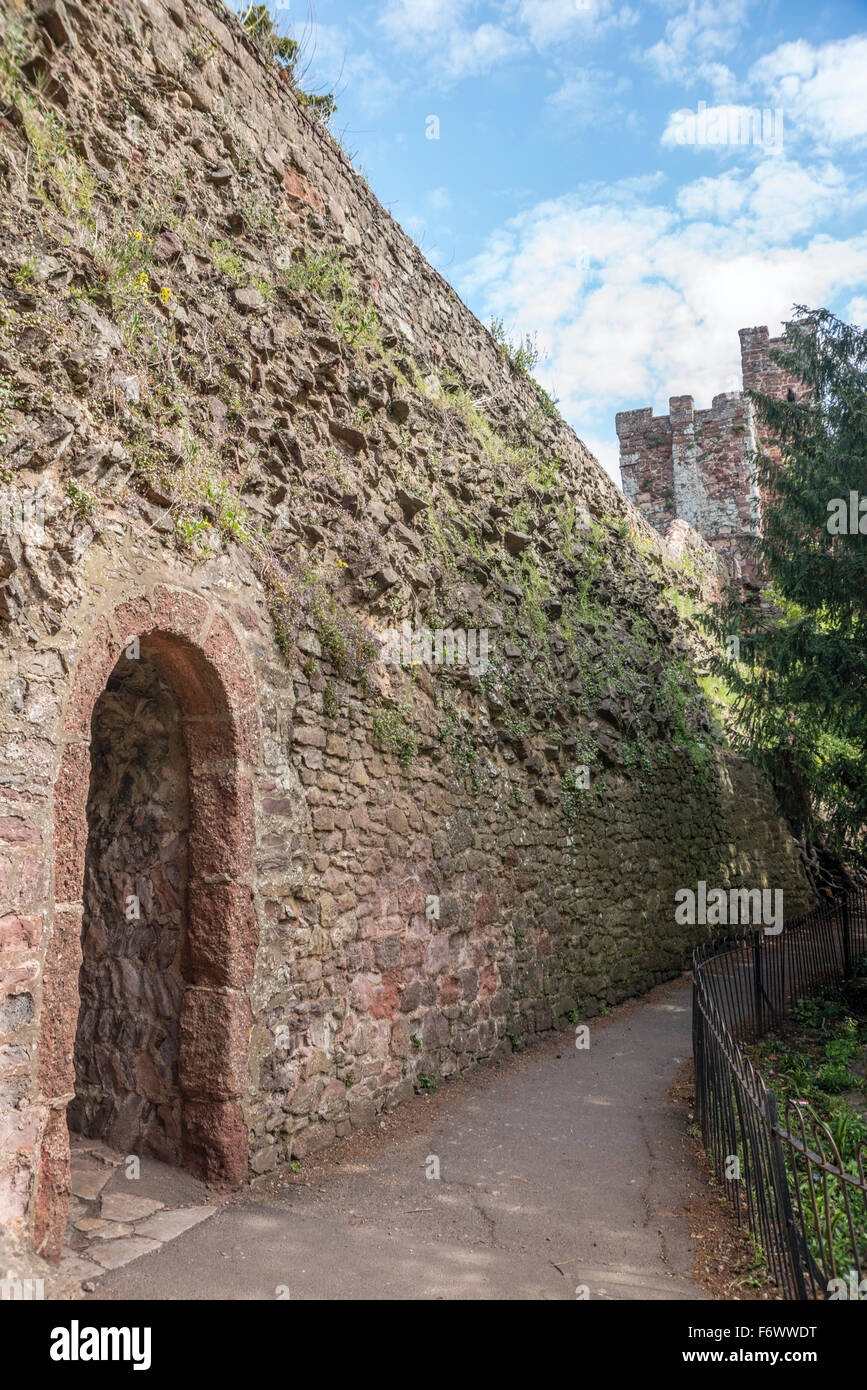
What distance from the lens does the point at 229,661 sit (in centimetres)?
480

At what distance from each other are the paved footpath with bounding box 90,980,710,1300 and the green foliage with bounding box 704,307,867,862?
4.38m

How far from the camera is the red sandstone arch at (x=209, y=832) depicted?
4.20 metres

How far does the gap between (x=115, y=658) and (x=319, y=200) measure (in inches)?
176

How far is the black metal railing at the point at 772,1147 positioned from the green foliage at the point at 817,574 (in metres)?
2.24

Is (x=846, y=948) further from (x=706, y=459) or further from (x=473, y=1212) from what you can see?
(x=706, y=459)

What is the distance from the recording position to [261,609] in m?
5.11

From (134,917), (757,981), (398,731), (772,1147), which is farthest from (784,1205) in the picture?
(757,981)

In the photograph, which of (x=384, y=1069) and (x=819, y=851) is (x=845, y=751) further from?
(x=384, y=1069)

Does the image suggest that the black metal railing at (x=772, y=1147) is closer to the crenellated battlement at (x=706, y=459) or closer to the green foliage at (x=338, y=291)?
the green foliage at (x=338, y=291)

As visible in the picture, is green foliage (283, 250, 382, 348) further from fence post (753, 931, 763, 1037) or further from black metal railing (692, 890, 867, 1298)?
fence post (753, 931, 763, 1037)

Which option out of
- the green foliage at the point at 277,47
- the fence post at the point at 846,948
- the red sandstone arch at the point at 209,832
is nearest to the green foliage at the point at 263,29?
the green foliage at the point at 277,47

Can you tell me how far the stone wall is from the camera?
149 inches

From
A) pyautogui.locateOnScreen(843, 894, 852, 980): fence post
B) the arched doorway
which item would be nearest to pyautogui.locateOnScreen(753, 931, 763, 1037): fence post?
pyautogui.locateOnScreen(843, 894, 852, 980): fence post

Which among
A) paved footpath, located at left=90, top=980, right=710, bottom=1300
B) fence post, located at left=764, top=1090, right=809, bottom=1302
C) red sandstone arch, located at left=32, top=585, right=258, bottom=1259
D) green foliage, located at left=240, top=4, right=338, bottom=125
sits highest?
green foliage, located at left=240, top=4, right=338, bottom=125
